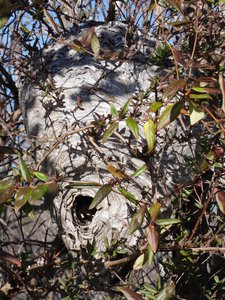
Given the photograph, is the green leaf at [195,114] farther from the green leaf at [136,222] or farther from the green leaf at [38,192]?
the green leaf at [38,192]

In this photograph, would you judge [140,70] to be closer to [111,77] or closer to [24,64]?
[111,77]

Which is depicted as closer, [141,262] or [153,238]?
[153,238]

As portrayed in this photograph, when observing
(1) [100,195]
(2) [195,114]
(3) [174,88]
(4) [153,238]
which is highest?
(3) [174,88]

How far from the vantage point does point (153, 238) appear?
5.40 ft

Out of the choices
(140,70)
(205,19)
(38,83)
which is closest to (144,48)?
(140,70)

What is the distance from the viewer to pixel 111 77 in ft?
8.09

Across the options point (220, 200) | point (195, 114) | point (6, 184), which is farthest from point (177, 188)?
point (6, 184)

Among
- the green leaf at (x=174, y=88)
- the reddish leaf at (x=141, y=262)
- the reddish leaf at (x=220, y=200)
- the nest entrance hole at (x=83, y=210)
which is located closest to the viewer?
the green leaf at (x=174, y=88)

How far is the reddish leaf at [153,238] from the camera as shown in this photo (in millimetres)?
1629

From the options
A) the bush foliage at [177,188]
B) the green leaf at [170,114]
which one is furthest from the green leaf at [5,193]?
the green leaf at [170,114]

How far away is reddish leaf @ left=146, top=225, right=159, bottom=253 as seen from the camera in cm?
163

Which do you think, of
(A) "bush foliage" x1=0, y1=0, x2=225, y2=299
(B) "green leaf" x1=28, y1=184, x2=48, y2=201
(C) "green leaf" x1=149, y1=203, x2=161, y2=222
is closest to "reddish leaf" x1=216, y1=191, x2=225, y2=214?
(A) "bush foliage" x1=0, y1=0, x2=225, y2=299

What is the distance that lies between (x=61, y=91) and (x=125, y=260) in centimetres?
80

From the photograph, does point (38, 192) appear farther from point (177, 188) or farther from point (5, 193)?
point (177, 188)
